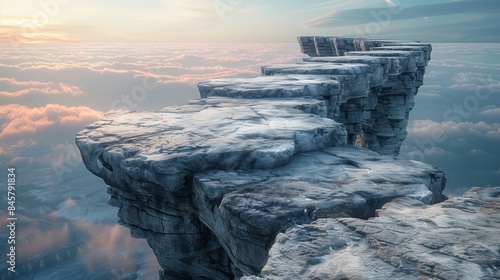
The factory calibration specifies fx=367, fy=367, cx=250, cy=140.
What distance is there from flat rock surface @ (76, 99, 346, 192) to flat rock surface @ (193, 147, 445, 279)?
0.48 ft

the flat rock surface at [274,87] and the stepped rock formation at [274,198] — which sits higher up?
the flat rock surface at [274,87]

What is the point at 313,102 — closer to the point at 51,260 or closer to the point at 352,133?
the point at 352,133

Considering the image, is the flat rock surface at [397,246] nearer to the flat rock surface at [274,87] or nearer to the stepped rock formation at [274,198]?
the stepped rock formation at [274,198]

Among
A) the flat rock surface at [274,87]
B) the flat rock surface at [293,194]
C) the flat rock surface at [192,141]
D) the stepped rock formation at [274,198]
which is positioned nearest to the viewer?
the stepped rock formation at [274,198]

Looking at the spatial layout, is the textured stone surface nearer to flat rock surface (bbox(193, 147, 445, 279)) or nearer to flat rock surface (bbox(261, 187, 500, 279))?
flat rock surface (bbox(193, 147, 445, 279))

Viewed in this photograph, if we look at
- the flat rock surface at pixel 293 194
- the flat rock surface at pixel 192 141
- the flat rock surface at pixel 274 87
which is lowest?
the flat rock surface at pixel 293 194

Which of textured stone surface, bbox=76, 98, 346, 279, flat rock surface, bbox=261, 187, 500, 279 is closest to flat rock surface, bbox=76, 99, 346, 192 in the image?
textured stone surface, bbox=76, 98, 346, 279

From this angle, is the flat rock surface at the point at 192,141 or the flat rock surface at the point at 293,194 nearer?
the flat rock surface at the point at 293,194

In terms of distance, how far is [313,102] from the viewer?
16.6 feet

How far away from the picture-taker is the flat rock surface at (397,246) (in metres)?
1.69

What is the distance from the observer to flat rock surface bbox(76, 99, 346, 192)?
2.94 meters

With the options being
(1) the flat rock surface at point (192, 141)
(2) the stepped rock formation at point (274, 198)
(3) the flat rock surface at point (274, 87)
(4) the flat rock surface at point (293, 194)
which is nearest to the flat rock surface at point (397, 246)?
(2) the stepped rock formation at point (274, 198)

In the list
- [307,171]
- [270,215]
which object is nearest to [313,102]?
[307,171]

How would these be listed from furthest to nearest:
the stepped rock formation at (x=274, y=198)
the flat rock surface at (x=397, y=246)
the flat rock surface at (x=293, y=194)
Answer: the flat rock surface at (x=293, y=194) < the stepped rock formation at (x=274, y=198) < the flat rock surface at (x=397, y=246)
